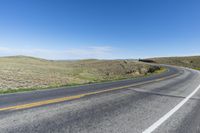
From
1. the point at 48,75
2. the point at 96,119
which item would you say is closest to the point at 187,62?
the point at 48,75

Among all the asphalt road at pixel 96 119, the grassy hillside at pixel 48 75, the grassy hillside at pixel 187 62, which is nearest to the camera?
the asphalt road at pixel 96 119

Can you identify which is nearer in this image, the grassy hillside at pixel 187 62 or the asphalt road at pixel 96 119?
the asphalt road at pixel 96 119

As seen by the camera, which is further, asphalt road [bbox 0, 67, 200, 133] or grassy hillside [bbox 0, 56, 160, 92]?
grassy hillside [bbox 0, 56, 160, 92]

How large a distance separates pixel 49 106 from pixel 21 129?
1709 millimetres

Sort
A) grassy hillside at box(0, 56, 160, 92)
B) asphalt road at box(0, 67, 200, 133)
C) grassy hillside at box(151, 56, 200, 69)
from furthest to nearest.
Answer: grassy hillside at box(151, 56, 200, 69)
grassy hillside at box(0, 56, 160, 92)
asphalt road at box(0, 67, 200, 133)

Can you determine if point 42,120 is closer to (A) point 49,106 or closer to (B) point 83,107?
(A) point 49,106

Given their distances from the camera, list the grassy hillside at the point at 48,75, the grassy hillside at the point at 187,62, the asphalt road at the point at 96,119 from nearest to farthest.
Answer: the asphalt road at the point at 96,119
the grassy hillside at the point at 48,75
the grassy hillside at the point at 187,62

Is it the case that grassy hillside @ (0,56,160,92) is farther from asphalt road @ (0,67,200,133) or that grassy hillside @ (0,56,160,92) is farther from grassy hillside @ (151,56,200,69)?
grassy hillside @ (151,56,200,69)

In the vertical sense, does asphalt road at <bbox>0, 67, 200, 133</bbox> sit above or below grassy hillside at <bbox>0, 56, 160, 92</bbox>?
above

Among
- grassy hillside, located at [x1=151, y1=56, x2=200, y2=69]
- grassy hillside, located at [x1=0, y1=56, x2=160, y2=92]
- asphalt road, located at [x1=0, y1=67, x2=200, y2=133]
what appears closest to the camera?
asphalt road, located at [x1=0, y1=67, x2=200, y2=133]

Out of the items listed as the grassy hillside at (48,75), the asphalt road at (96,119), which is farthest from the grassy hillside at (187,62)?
the asphalt road at (96,119)

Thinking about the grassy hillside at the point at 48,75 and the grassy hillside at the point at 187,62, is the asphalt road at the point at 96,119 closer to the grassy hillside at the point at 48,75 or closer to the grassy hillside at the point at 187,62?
the grassy hillside at the point at 48,75

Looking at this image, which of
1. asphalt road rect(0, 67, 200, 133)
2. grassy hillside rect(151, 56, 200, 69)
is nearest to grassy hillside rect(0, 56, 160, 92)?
asphalt road rect(0, 67, 200, 133)

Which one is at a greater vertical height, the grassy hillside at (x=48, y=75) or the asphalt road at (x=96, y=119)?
the asphalt road at (x=96, y=119)
